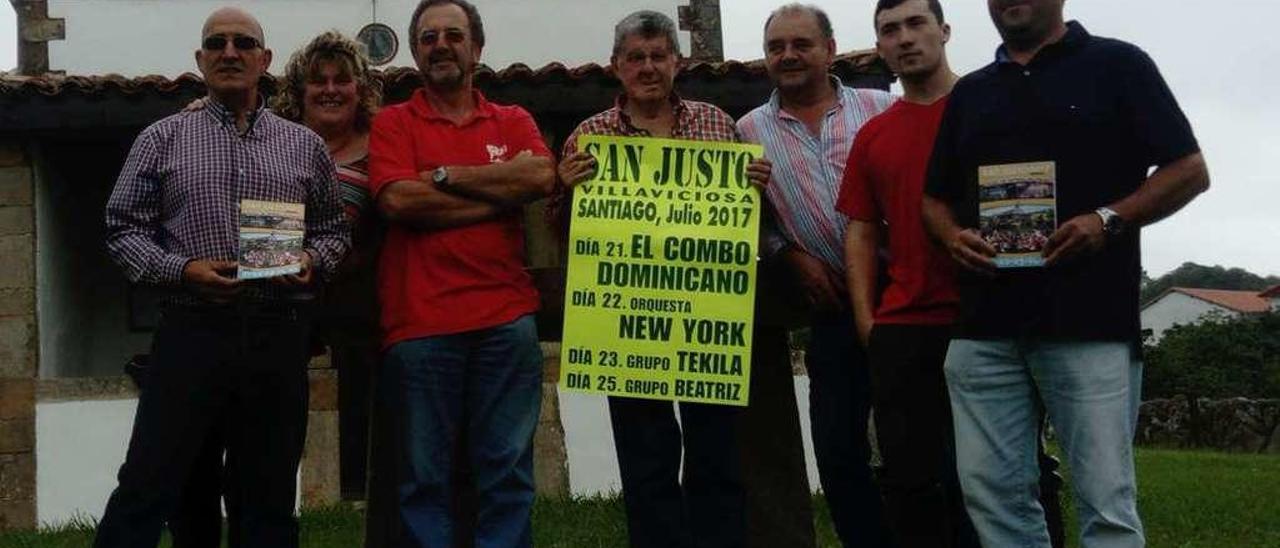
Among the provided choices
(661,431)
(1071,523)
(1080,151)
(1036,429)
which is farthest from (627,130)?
(1071,523)

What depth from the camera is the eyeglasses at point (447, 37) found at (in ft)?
15.1

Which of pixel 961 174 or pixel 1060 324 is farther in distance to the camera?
pixel 961 174

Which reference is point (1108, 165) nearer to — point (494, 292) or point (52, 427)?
point (494, 292)

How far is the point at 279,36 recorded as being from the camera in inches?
558

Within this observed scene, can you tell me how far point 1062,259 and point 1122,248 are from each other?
0.58 feet

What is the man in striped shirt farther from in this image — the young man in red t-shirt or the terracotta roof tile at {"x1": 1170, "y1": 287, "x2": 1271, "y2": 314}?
the terracotta roof tile at {"x1": 1170, "y1": 287, "x2": 1271, "y2": 314}

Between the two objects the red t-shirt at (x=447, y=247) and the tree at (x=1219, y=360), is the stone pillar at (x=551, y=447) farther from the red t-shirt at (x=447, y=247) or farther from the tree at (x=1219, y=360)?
the tree at (x=1219, y=360)

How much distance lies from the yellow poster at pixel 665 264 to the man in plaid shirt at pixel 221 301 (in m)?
0.74

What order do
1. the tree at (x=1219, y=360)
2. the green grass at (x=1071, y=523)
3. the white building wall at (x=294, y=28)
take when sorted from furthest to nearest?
the tree at (x=1219, y=360) < the white building wall at (x=294, y=28) < the green grass at (x=1071, y=523)

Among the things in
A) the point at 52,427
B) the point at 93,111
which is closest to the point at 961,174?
the point at 93,111

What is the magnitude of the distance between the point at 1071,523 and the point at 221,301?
5.21 meters

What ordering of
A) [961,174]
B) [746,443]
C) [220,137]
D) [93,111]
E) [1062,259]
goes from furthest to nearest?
[93,111]
[746,443]
[220,137]
[961,174]
[1062,259]

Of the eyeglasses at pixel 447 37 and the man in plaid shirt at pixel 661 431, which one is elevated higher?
the eyeglasses at pixel 447 37

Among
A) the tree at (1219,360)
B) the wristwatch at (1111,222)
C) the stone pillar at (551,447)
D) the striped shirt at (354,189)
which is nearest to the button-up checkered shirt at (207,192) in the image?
the striped shirt at (354,189)
